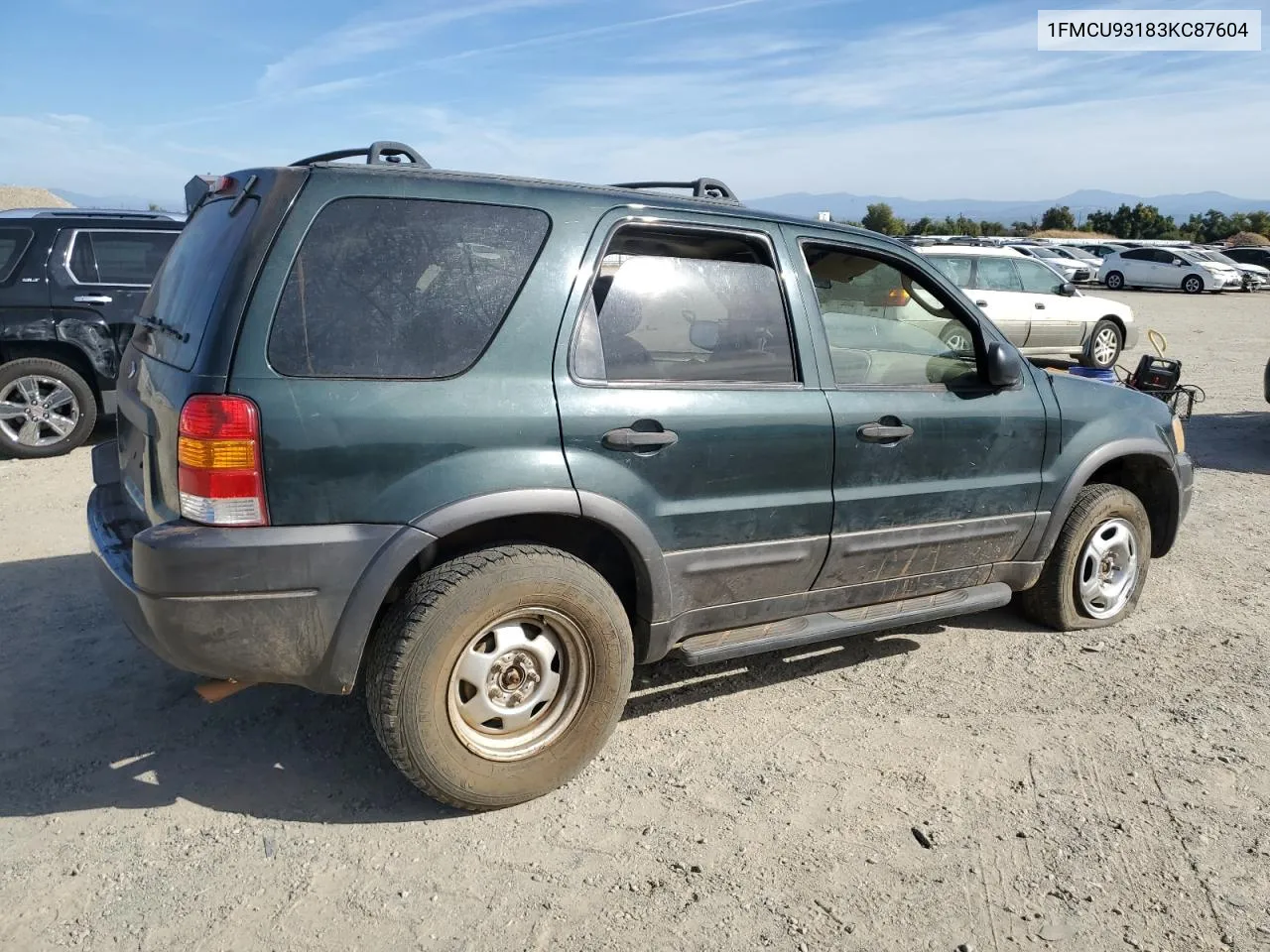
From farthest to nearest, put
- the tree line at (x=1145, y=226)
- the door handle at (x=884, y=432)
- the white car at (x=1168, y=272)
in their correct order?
the tree line at (x=1145, y=226) < the white car at (x=1168, y=272) < the door handle at (x=884, y=432)

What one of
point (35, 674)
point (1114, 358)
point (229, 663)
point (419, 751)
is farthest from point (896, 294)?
point (1114, 358)

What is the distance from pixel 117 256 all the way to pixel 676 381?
6.39m

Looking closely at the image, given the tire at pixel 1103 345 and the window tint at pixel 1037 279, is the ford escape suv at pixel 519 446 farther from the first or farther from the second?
the tire at pixel 1103 345

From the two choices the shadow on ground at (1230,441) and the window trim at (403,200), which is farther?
the shadow on ground at (1230,441)

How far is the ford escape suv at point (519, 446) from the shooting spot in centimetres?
278

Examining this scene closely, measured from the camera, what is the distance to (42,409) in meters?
7.65

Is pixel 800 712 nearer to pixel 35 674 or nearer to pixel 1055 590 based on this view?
pixel 1055 590

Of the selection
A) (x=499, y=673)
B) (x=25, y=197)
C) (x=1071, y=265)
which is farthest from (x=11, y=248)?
(x=25, y=197)

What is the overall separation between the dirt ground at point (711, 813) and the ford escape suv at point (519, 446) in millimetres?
347

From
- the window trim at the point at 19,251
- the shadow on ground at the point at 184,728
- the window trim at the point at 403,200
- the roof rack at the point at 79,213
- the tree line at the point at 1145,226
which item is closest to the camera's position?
the window trim at the point at 403,200

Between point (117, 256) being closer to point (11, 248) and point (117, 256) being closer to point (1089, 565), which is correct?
point (11, 248)

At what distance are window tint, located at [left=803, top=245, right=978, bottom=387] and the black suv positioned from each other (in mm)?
5789

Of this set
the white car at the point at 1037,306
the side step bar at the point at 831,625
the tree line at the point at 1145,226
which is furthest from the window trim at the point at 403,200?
the tree line at the point at 1145,226

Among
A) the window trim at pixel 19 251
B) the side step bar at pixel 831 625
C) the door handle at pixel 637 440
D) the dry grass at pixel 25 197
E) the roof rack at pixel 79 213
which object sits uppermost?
Result: the dry grass at pixel 25 197
